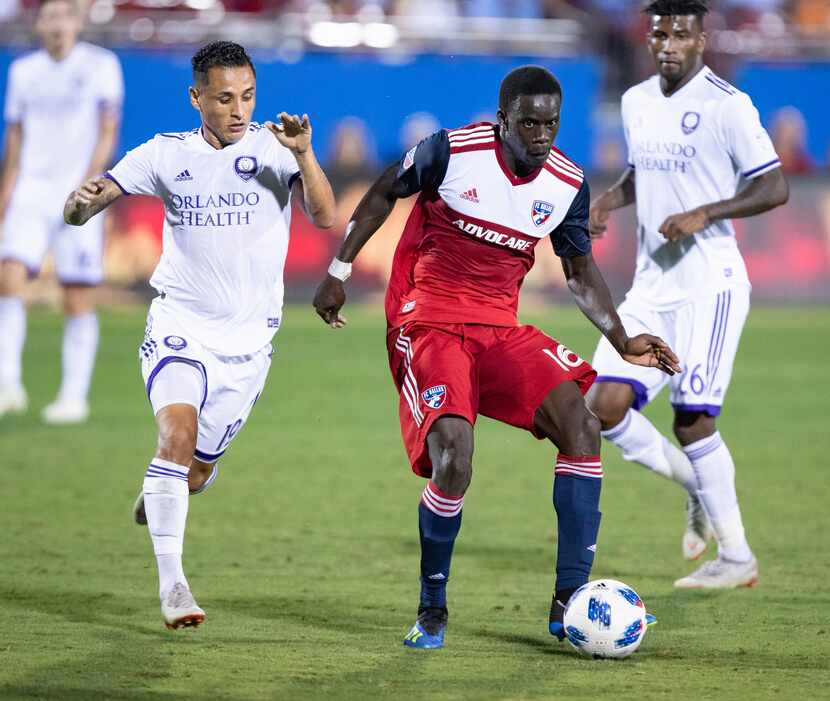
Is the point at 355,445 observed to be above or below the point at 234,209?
below

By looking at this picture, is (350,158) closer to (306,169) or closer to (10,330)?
(10,330)

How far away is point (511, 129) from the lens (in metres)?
5.96

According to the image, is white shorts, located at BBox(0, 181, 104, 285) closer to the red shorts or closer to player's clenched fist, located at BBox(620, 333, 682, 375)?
the red shorts

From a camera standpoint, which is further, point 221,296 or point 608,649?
point 221,296

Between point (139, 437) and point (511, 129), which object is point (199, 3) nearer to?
point (139, 437)

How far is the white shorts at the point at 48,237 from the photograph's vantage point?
12117 mm

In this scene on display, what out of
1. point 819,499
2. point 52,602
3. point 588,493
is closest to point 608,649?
point 588,493

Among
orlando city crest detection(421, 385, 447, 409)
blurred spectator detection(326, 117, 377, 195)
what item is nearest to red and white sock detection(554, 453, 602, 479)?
orlando city crest detection(421, 385, 447, 409)

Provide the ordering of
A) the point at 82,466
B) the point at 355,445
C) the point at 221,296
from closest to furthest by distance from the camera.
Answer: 1. the point at 221,296
2. the point at 82,466
3. the point at 355,445

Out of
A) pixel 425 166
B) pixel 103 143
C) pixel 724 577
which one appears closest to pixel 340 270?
pixel 425 166

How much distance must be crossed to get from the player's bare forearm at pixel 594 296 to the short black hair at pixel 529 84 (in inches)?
32.1

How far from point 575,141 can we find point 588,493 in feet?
55.7

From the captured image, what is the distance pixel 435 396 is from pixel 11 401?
7.60 metres

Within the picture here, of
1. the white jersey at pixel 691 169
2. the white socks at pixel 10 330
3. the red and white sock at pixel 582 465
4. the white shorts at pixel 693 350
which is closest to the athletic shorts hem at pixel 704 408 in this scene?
the white shorts at pixel 693 350
